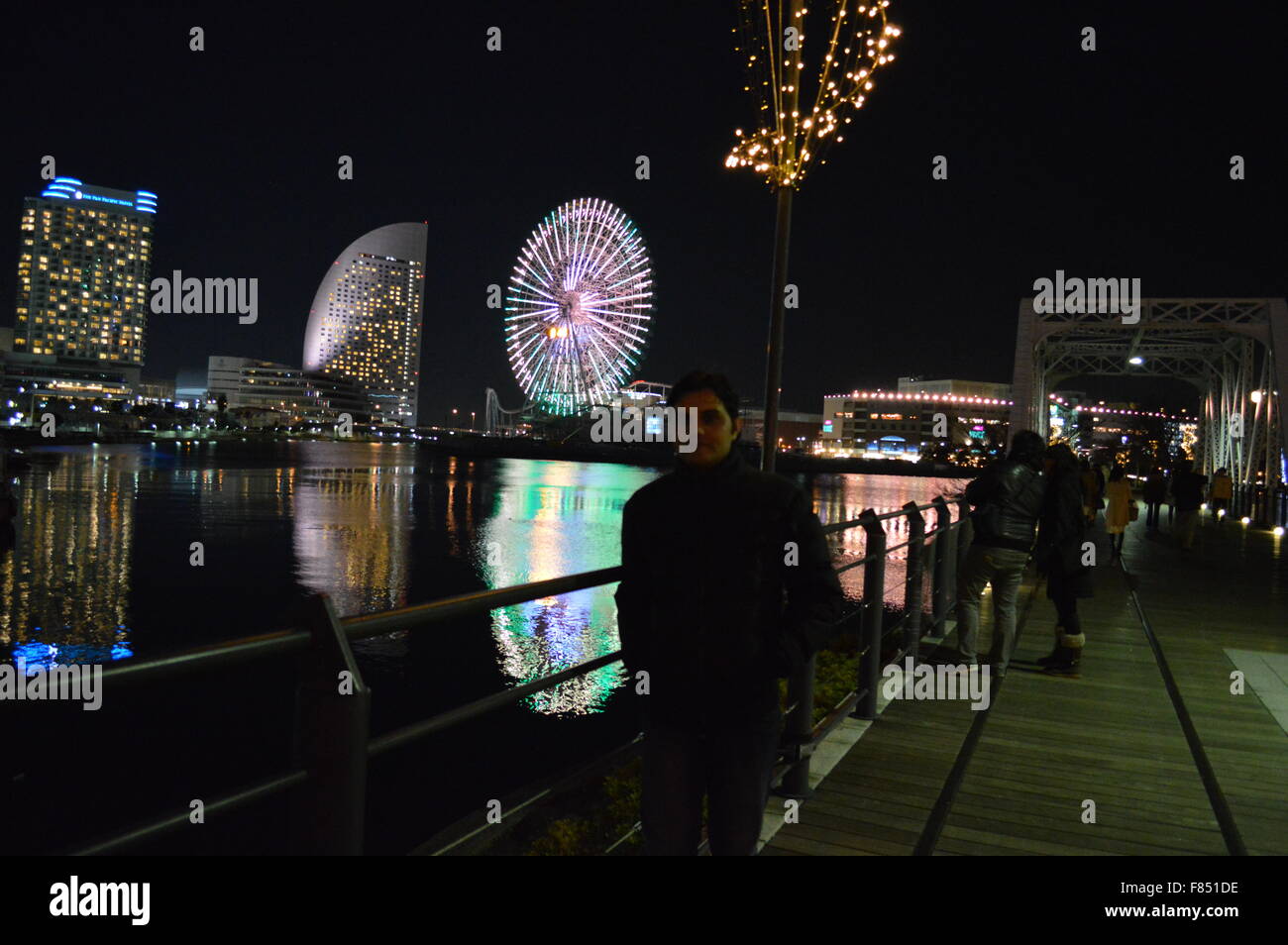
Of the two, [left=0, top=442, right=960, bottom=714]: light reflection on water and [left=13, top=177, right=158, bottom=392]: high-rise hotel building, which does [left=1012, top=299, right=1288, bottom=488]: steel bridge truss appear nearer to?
[left=0, top=442, right=960, bottom=714]: light reflection on water

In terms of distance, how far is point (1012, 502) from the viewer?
23.3 feet

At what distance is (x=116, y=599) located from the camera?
16.1 meters

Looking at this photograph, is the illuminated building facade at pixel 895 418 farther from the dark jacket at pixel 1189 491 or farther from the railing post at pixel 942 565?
the railing post at pixel 942 565

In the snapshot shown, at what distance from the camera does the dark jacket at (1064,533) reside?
748 centimetres

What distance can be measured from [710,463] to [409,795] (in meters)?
7.23

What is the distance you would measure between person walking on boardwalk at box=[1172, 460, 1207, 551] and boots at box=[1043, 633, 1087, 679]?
12.0 metres

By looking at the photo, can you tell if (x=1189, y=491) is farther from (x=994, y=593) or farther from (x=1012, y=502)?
(x=1012, y=502)

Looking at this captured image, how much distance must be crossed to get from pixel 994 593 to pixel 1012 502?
0.83m

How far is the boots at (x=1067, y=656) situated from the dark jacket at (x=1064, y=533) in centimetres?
40

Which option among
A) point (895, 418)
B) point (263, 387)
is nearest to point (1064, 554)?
point (895, 418)

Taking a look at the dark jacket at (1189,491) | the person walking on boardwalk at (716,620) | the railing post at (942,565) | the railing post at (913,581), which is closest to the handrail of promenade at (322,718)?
the person walking on boardwalk at (716,620)

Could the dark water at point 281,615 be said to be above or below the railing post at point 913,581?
below
